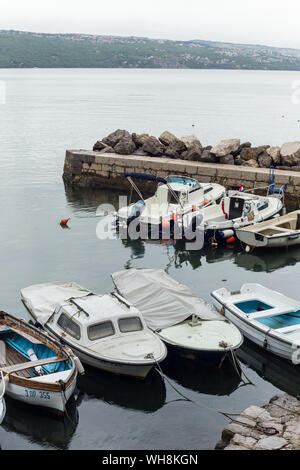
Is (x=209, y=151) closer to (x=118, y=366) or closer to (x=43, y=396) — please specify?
(x=118, y=366)

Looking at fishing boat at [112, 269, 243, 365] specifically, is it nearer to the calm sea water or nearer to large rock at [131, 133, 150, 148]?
the calm sea water

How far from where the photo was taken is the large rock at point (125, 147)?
1403 inches

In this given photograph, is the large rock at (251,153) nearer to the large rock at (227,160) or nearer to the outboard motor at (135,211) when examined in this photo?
the large rock at (227,160)

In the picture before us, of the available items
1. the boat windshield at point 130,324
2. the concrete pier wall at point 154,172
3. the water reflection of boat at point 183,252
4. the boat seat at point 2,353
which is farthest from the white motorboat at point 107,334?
the concrete pier wall at point 154,172

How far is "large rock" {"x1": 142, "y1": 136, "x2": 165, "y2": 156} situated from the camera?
35.4m

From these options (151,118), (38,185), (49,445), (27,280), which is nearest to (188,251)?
(27,280)

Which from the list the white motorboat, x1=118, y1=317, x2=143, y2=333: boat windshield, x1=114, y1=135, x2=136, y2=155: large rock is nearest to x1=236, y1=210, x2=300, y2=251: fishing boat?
the white motorboat

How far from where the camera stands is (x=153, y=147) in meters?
35.5

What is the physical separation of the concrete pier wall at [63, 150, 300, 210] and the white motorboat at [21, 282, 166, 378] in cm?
1832

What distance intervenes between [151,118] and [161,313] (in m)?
65.2

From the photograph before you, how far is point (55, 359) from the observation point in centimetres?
1242

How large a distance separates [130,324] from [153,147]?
23424 mm

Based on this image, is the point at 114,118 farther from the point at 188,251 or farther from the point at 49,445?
the point at 49,445

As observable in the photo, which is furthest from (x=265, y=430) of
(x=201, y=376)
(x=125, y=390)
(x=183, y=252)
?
(x=183, y=252)
